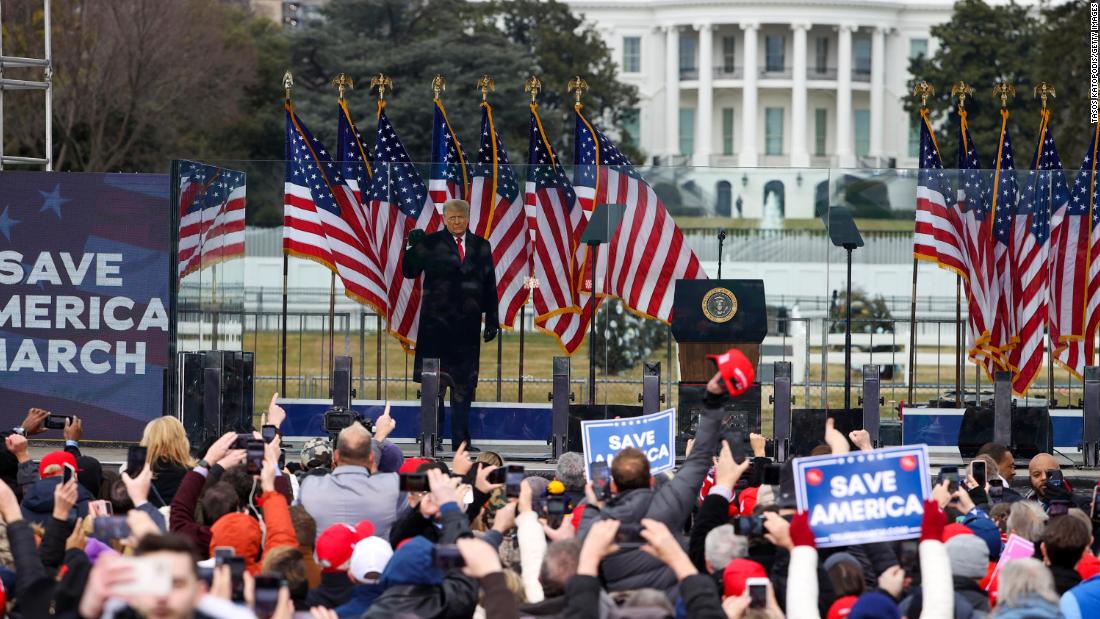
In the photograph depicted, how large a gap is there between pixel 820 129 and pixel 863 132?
256 cm

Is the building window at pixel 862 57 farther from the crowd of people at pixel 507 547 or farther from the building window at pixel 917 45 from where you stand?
the crowd of people at pixel 507 547

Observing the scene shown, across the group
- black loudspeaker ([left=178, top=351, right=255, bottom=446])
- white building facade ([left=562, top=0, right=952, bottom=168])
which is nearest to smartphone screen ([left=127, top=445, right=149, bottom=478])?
black loudspeaker ([left=178, top=351, right=255, bottom=446])

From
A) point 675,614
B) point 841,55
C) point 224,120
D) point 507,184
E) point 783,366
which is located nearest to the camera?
→ point 675,614

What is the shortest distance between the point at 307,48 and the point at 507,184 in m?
44.0

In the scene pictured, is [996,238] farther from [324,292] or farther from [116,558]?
[116,558]

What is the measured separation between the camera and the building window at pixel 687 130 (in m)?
111

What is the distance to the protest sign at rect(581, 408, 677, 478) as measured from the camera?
10852 mm

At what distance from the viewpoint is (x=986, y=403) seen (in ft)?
58.7

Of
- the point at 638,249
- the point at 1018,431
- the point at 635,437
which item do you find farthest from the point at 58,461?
the point at 1018,431

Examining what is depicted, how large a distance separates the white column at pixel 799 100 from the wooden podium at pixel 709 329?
9080cm

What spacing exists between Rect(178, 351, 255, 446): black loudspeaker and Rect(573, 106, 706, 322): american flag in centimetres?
336

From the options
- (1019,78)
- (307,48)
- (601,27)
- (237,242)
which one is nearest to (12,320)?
(237,242)

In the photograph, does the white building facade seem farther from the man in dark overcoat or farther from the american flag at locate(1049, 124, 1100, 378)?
the man in dark overcoat

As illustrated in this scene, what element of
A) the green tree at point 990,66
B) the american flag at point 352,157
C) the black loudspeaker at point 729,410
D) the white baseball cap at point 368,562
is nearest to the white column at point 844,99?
the green tree at point 990,66
